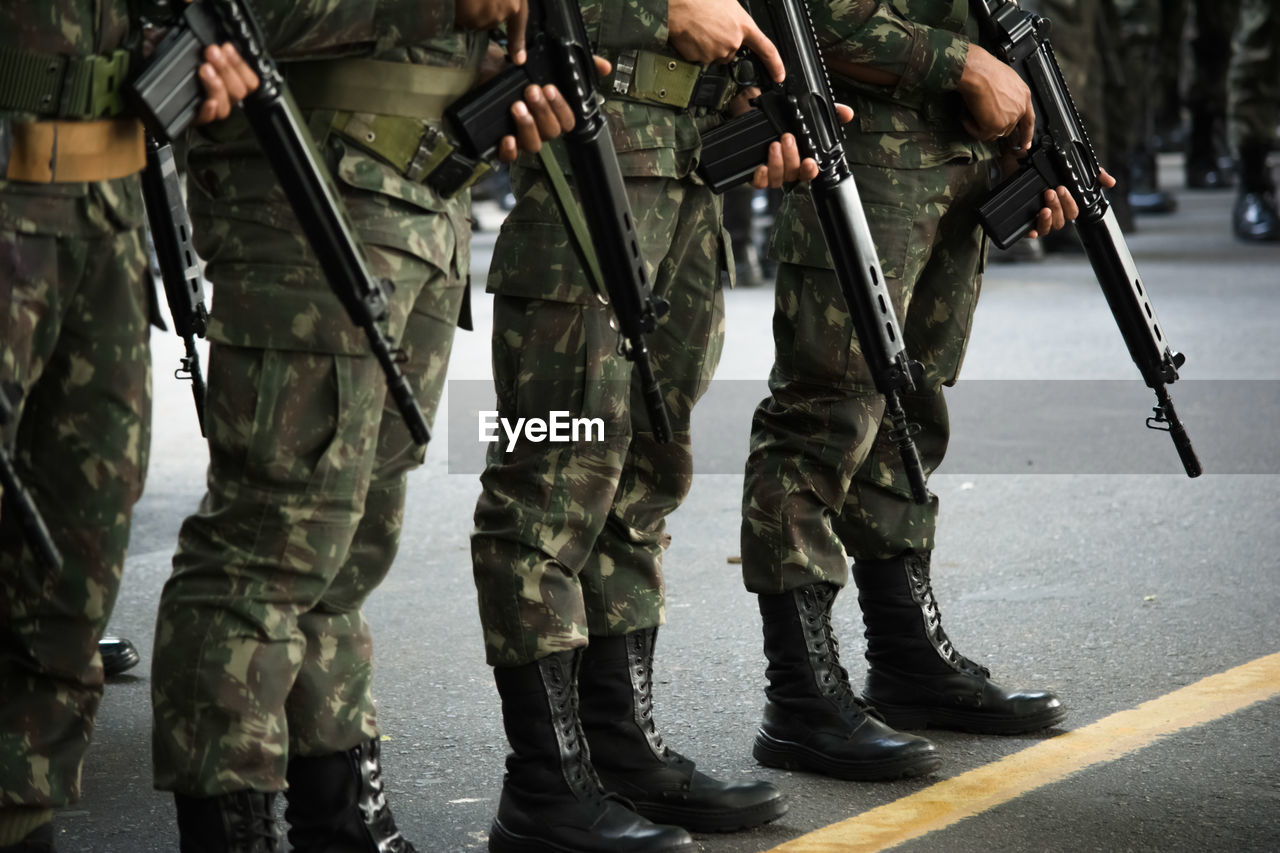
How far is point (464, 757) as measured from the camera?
9.74 feet

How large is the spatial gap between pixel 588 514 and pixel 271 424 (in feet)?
1.93

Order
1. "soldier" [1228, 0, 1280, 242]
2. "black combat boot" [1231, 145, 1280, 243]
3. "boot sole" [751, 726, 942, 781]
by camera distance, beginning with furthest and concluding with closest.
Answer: "black combat boot" [1231, 145, 1280, 243]
"soldier" [1228, 0, 1280, 242]
"boot sole" [751, 726, 942, 781]

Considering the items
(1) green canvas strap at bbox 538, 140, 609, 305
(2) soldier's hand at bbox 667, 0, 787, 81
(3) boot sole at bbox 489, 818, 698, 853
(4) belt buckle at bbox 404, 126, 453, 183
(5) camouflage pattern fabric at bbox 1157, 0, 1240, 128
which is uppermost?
(5) camouflage pattern fabric at bbox 1157, 0, 1240, 128

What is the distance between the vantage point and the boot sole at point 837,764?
284 cm

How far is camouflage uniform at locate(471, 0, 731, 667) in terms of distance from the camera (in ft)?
7.95

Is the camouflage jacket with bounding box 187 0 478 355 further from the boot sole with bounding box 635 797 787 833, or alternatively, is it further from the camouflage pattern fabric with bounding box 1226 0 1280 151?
the camouflage pattern fabric with bounding box 1226 0 1280 151

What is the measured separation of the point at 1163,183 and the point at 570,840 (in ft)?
Answer: 45.0

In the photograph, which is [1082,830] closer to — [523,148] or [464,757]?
[464,757]

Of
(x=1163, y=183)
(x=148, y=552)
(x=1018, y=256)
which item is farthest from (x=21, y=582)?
(x=1163, y=183)

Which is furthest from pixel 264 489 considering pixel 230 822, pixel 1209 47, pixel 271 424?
pixel 1209 47

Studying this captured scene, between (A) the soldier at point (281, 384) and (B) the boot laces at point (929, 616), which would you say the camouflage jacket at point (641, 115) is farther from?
(B) the boot laces at point (929, 616)

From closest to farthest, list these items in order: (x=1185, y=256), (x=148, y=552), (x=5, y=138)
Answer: (x=5, y=138), (x=148, y=552), (x=1185, y=256)

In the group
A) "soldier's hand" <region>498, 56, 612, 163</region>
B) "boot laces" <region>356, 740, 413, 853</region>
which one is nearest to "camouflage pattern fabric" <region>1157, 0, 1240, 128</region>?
"soldier's hand" <region>498, 56, 612, 163</region>

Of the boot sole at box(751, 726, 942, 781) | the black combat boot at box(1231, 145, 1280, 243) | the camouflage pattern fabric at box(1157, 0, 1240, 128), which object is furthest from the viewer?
the camouflage pattern fabric at box(1157, 0, 1240, 128)
